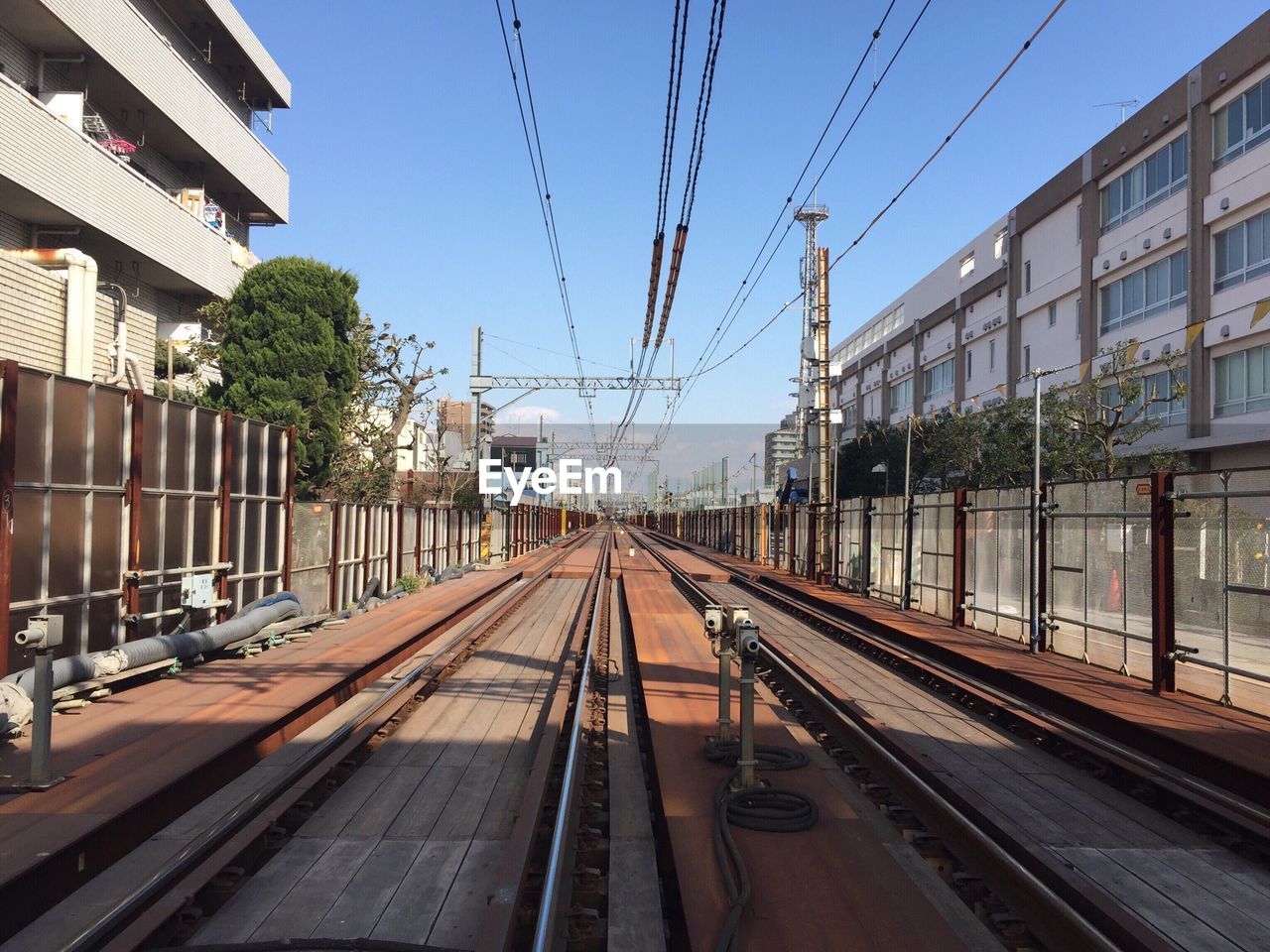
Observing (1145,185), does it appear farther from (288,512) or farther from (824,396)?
(288,512)

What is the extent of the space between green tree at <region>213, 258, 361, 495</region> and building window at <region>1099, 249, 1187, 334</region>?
27.1m

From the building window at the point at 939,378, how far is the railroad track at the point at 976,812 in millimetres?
45219

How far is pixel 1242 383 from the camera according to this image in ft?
95.0

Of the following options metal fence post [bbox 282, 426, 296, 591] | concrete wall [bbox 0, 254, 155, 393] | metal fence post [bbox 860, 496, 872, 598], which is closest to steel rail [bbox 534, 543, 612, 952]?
metal fence post [bbox 282, 426, 296, 591]

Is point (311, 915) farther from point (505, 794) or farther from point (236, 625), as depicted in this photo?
point (236, 625)

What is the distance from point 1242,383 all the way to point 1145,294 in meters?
6.37

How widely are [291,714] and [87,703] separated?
1.78 m

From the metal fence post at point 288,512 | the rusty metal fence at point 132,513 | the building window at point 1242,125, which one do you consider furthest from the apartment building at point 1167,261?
the rusty metal fence at point 132,513

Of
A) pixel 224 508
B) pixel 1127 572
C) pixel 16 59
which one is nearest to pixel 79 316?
pixel 224 508

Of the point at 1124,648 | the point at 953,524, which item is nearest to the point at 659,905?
the point at 1124,648

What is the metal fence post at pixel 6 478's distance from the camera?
8.32 metres

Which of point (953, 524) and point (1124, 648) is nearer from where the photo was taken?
point (1124, 648)

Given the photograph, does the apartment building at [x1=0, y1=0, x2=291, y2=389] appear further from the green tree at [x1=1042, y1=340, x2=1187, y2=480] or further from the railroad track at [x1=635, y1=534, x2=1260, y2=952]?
the green tree at [x1=1042, y1=340, x2=1187, y2=480]

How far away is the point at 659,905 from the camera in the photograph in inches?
201
